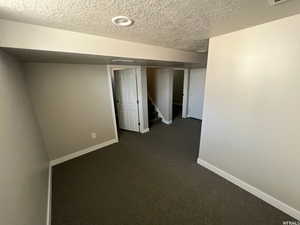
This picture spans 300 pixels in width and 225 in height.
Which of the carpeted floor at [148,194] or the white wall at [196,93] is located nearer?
the carpeted floor at [148,194]

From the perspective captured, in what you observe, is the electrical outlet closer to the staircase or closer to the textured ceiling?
the staircase

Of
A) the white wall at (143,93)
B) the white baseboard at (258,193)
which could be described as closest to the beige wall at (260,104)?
the white baseboard at (258,193)

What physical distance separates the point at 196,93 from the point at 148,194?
154 inches

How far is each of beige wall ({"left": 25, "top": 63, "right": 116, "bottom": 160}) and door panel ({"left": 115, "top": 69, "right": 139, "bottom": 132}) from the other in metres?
0.74

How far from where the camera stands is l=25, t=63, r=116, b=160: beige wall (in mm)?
2260

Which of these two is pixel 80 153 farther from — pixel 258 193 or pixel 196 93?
pixel 196 93

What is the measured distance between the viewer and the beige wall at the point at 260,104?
133cm

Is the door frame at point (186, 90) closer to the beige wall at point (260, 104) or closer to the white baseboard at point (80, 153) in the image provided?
the beige wall at point (260, 104)

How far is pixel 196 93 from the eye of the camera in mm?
4840

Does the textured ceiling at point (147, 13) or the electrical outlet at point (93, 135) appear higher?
the textured ceiling at point (147, 13)

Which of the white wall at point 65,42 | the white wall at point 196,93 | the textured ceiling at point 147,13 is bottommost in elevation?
the white wall at point 196,93

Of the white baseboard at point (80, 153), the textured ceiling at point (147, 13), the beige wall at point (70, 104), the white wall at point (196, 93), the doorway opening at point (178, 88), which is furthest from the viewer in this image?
the doorway opening at point (178, 88)

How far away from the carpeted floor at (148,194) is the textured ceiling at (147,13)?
2.09 meters

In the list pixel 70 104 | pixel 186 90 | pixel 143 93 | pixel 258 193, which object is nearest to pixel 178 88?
pixel 186 90
